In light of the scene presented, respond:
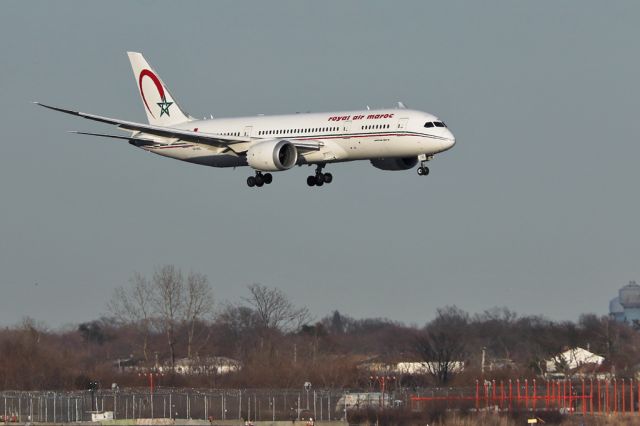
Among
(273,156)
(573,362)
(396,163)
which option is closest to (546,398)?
(396,163)

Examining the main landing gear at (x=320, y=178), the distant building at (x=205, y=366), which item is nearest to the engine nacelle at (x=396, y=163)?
the main landing gear at (x=320, y=178)

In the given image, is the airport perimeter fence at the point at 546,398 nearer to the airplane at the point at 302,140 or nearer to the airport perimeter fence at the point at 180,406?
the airport perimeter fence at the point at 180,406

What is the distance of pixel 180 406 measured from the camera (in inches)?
2761

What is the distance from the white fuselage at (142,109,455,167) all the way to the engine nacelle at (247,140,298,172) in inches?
47.2

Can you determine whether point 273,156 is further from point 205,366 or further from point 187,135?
point 205,366

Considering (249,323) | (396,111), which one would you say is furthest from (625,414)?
(249,323)

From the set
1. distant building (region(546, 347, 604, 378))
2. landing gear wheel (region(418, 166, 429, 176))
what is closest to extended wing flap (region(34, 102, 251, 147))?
landing gear wheel (region(418, 166, 429, 176))

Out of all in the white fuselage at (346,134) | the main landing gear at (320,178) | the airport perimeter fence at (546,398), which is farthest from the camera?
the main landing gear at (320,178)

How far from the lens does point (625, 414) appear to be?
6750 cm

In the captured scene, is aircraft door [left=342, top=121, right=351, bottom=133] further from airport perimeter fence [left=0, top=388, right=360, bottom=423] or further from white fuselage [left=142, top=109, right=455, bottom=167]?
airport perimeter fence [left=0, top=388, right=360, bottom=423]

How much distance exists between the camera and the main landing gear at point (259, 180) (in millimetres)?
82250

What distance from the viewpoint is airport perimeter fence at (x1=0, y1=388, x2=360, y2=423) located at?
6750 centimetres

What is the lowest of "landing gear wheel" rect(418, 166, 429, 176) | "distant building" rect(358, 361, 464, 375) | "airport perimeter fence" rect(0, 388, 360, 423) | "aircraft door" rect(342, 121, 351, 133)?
"airport perimeter fence" rect(0, 388, 360, 423)

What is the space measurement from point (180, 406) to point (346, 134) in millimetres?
16736
